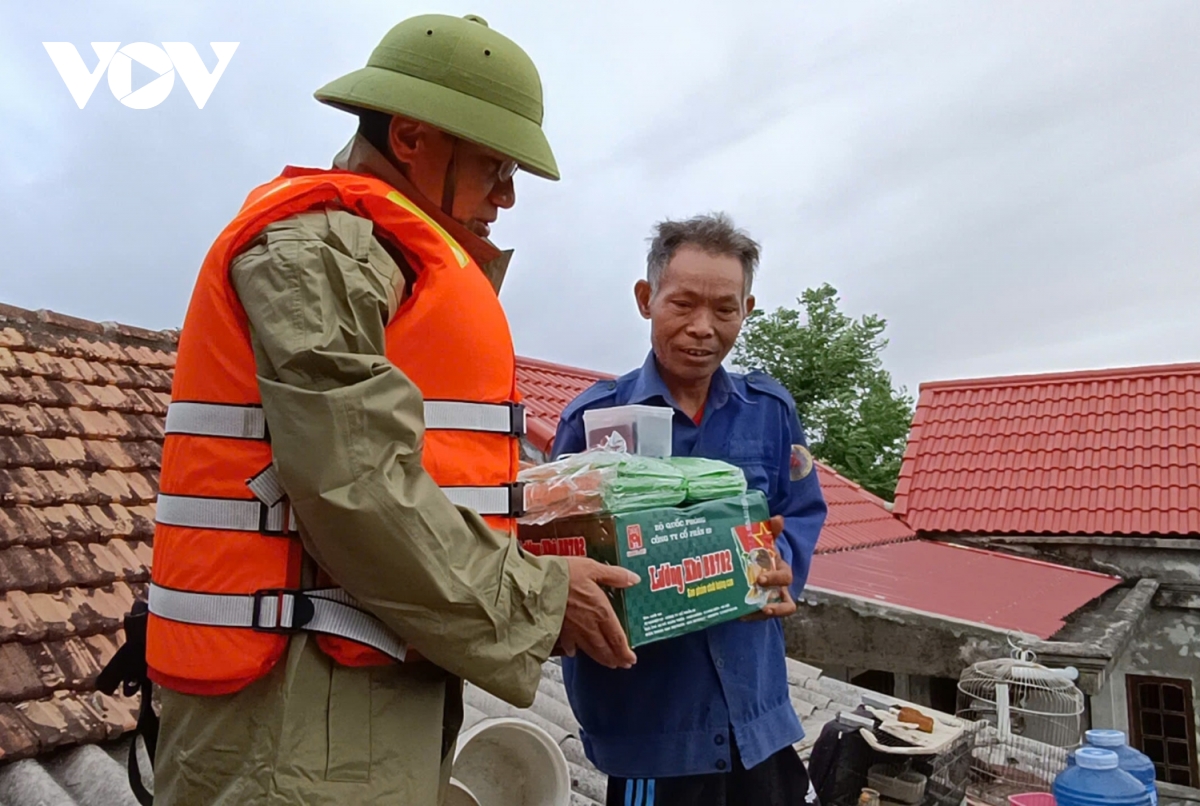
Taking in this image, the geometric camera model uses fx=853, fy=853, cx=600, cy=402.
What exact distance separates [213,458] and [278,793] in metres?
0.50

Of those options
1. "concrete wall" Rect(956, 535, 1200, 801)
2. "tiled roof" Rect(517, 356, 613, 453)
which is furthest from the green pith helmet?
A: "concrete wall" Rect(956, 535, 1200, 801)

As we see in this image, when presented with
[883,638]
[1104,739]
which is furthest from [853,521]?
[1104,739]

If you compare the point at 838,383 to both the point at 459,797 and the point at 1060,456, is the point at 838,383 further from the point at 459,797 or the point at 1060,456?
the point at 459,797

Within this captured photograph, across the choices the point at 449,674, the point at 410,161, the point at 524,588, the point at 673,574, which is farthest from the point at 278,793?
the point at 410,161

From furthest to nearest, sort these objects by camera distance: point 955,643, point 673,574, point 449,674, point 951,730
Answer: point 955,643, point 951,730, point 673,574, point 449,674

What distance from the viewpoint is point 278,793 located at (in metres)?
1.21

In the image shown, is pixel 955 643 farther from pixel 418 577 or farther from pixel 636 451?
pixel 418 577

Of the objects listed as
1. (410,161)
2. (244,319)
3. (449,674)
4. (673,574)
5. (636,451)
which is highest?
(410,161)

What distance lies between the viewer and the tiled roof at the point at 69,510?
280 centimetres

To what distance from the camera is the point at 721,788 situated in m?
2.06

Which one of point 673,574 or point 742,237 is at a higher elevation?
point 742,237

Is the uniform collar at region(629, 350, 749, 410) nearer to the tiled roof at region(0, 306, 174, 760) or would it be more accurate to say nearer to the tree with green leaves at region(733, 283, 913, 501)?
the tiled roof at region(0, 306, 174, 760)

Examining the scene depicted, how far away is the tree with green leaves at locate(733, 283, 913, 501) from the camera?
76.9ft

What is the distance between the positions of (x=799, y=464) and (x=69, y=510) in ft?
10.1
